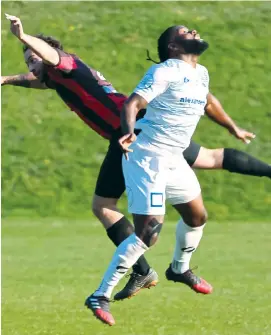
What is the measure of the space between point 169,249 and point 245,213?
5.00 m

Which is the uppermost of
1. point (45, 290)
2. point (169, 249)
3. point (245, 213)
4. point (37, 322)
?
point (37, 322)

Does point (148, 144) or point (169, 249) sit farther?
point (169, 249)

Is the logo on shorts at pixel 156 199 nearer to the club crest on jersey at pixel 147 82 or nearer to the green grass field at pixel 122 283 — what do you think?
the club crest on jersey at pixel 147 82

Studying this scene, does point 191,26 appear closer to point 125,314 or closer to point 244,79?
point 244,79

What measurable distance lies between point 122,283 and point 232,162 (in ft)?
9.62

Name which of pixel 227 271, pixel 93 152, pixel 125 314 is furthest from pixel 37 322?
pixel 93 152

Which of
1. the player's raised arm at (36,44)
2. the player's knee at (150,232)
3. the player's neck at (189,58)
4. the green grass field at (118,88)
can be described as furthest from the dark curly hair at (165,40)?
the green grass field at (118,88)

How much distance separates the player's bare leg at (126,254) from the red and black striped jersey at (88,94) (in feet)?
3.04

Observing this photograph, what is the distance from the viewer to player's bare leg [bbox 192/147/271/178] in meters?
9.42

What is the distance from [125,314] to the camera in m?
9.92

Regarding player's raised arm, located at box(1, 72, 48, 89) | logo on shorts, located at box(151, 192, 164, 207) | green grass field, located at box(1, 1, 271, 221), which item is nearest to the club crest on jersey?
logo on shorts, located at box(151, 192, 164, 207)

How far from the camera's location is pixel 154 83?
329 inches

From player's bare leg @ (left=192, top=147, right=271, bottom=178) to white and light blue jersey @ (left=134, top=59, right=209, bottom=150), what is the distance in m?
0.58

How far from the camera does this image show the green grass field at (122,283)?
9305 millimetres
